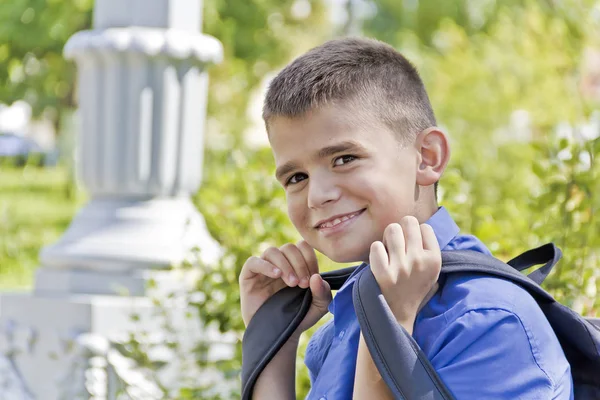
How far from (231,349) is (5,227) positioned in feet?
28.7

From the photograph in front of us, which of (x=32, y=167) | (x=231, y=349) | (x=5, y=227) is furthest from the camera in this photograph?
(x=32, y=167)

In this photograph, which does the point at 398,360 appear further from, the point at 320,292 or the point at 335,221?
the point at 320,292

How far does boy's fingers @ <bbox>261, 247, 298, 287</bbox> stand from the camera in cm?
193

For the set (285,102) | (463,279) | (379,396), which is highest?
(285,102)

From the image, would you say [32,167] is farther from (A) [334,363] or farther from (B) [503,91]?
(A) [334,363]

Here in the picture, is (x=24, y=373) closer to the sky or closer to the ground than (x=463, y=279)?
closer to the ground

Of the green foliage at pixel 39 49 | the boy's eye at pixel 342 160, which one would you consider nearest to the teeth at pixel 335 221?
the boy's eye at pixel 342 160

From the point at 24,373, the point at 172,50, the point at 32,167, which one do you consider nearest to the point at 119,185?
the point at 172,50

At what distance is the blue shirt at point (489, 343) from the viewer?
1367 mm

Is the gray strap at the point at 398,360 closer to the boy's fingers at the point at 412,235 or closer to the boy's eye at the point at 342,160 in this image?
the boy's fingers at the point at 412,235

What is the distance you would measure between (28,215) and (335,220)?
42.6 feet

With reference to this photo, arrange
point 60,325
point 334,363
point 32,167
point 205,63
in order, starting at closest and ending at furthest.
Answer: point 334,363, point 60,325, point 205,63, point 32,167

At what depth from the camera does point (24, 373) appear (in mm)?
4160

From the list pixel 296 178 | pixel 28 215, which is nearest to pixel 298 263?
pixel 296 178
